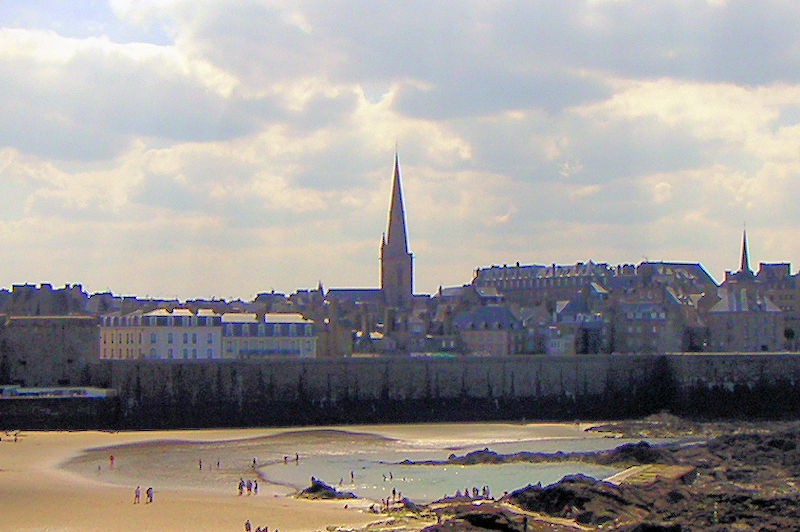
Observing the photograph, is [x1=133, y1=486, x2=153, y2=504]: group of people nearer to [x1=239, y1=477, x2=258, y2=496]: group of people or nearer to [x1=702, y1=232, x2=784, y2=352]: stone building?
[x1=239, y1=477, x2=258, y2=496]: group of people

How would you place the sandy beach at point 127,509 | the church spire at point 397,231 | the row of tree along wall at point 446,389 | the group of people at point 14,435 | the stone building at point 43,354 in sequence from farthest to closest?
the church spire at point 397,231 → the stone building at point 43,354 → the row of tree along wall at point 446,389 → the group of people at point 14,435 → the sandy beach at point 127,509

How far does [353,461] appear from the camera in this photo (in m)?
41.7

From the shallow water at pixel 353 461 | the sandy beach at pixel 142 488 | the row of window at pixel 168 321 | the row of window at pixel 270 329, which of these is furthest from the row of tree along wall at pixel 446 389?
the row of window at pixel 270 329

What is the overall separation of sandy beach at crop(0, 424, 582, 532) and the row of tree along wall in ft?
9.58

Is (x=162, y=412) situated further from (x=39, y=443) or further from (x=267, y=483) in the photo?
(x=267, y=483)

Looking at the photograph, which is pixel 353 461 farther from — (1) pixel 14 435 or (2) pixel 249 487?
(1) pixel 14 435

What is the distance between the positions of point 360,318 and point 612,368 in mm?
36432

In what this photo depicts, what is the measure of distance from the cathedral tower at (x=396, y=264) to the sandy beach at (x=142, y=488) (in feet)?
192

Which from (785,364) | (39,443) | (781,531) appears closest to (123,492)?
(39,443)

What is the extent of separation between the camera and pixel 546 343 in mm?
82812

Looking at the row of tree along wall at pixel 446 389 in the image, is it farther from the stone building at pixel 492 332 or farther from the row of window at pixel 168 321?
the stone building at pixel 492 332

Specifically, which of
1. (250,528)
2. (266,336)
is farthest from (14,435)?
(266,336)

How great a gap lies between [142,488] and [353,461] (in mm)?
8828

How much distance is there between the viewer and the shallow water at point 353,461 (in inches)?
1417
